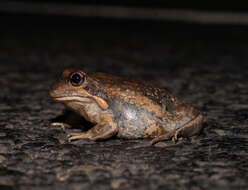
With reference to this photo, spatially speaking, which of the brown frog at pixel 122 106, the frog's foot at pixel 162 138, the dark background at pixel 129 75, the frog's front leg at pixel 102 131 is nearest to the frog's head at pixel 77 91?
the brown frog at pixel 122 106

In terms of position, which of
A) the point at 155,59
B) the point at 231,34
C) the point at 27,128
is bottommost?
the point at 27,128

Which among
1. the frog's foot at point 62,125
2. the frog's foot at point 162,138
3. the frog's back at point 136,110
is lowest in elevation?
the frog's foot at point 162,138

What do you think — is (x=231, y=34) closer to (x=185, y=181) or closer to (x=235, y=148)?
(x=235, y=148)

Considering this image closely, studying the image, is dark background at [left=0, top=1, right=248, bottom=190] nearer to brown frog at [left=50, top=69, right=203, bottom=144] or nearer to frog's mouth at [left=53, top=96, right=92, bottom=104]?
brown frog at [left=50, top=69, right=203, bottom=144]

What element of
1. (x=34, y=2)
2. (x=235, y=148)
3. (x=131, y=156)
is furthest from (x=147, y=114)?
(x=34, y=2)

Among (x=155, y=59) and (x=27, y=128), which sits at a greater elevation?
(x=155, y=59)

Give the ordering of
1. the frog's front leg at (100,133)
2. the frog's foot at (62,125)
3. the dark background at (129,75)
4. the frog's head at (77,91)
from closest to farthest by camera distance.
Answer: the dark background at (129,75), the frog's front leg at (100,133), the frog's head at (77,91), the frog's foot at (62,125)

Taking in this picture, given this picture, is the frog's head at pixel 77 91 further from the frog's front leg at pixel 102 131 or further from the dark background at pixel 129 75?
the dark background at pixel 129 75

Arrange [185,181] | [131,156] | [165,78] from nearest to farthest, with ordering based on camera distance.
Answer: [185,181]
[131,156]
[165,78]

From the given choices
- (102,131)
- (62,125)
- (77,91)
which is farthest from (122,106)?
(62,125)
